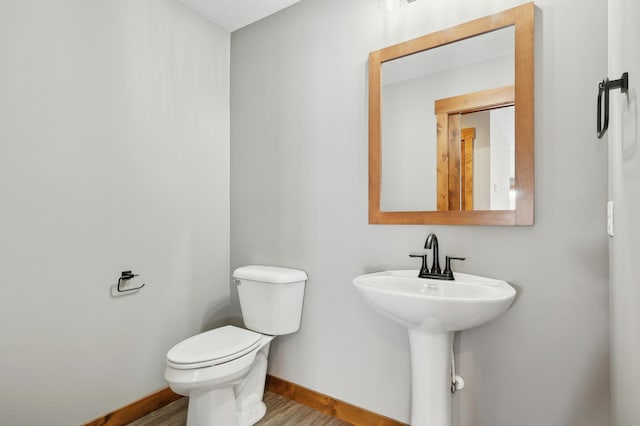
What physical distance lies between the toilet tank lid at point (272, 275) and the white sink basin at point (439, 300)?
0.53 metres

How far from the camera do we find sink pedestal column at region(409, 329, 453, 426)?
1.34 m

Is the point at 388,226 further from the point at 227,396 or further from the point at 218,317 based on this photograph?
the point at 218,317

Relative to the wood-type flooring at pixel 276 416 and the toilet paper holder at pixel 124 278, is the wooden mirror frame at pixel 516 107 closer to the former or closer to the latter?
the wood-type flooring at pixel 276 416

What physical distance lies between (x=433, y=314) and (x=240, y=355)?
980 millimetres

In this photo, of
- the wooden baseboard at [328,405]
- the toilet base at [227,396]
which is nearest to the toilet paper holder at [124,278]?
the toilet base at [227,396]

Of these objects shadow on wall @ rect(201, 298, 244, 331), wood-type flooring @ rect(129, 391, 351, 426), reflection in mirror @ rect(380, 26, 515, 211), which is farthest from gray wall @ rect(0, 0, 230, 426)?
reflection in mirror @ rect(380, 26, 515, 211)

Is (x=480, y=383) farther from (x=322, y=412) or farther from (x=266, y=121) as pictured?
(x=266, y=121)

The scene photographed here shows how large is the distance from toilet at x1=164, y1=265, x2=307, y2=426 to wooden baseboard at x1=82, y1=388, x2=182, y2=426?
420mm

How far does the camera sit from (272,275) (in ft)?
6.24

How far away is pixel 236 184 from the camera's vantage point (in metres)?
2.37

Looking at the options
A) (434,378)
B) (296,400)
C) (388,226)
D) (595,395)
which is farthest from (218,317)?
(595,395)

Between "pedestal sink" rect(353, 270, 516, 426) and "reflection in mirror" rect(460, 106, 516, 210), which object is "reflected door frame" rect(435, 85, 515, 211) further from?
"pedestal sink" rect(353, 270, 516, 426)

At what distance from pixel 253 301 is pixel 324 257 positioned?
0.50 m

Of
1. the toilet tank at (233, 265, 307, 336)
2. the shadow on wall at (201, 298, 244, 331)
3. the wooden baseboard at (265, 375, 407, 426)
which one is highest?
the toilet tank at (233, 265, 307, 336)
